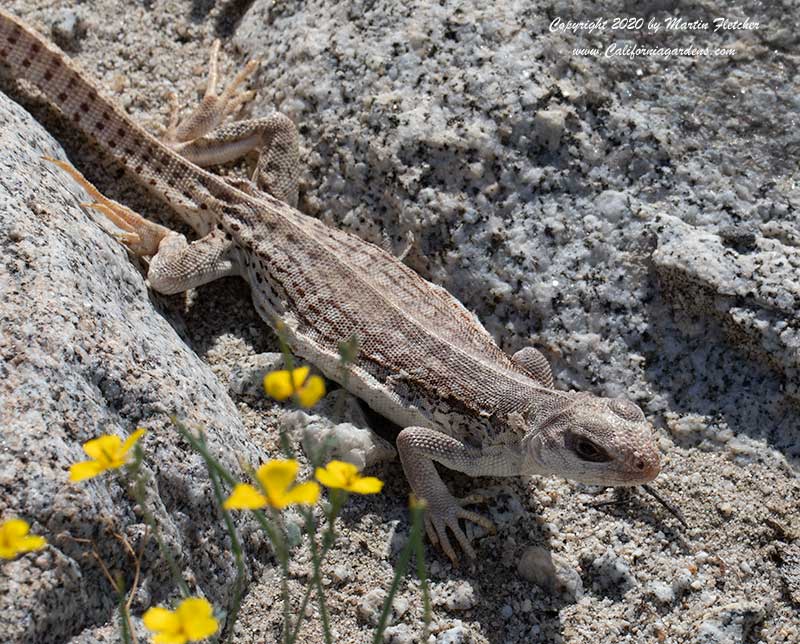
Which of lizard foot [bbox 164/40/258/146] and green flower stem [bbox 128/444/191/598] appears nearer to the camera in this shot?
green flower stem [bbox 128/444/191/598]

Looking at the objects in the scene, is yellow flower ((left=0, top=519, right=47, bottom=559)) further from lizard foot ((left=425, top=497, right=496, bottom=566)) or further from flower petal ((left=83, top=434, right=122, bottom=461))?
lizard foot ((left=425, top=497, right=496, bottom=566))

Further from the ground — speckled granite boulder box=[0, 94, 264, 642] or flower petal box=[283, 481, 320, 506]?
flower petal box=[283, 481, 320, 506]

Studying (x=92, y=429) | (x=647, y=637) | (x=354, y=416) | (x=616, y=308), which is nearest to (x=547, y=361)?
(x=616, y=308)

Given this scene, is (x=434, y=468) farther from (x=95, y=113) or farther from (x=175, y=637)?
(x=95, y=113)

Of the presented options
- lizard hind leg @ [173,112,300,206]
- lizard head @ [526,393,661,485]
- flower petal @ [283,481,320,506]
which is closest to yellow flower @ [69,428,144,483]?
flower petal @ [283,481,320,506]

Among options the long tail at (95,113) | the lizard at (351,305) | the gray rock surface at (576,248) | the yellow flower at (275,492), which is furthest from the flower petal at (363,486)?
the long tail at (95,113)

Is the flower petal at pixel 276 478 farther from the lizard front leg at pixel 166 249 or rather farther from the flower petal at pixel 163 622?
the lizard front leg at pixel 166 249
